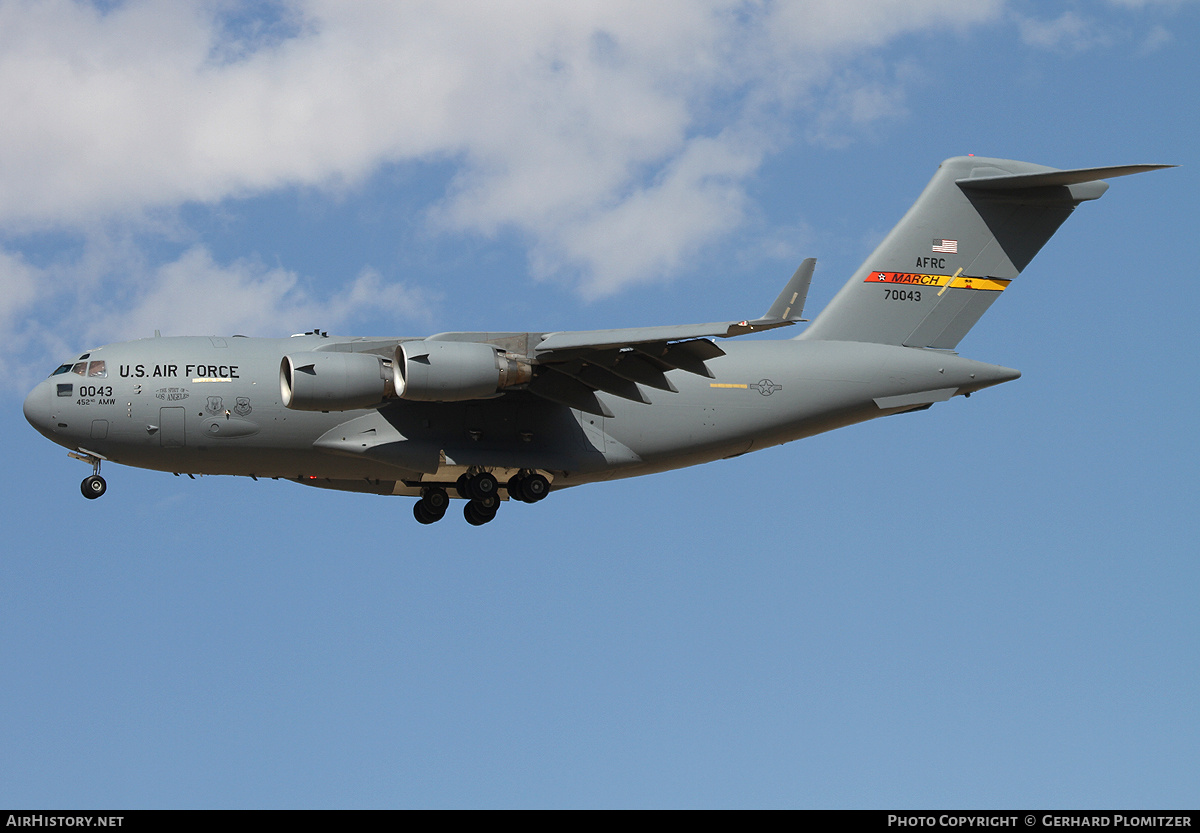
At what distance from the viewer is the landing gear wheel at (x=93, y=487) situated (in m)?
16.8

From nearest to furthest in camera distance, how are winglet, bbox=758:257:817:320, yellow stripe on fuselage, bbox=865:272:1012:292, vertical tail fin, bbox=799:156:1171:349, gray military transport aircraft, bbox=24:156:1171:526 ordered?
1. winglet, bbox=758:257:817:320
2. gray military transport aircraft, bbox=24:156:1171:526
3. vertical tail fin, bbox=799:156:1171:349
4. yellow stripe on fuselage, bbox=865:272:1012:292

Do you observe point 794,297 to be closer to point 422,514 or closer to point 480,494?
point 480,494

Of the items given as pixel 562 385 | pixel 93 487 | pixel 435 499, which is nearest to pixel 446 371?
pixel 562 385

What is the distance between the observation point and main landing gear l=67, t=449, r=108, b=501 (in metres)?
16.7

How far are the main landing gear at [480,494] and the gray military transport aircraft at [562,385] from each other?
3cm

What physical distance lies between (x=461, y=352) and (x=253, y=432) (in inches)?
98.7

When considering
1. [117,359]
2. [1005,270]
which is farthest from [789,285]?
[117,359]

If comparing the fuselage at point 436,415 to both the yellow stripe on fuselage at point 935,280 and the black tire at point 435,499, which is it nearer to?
the black tire at point 435,499

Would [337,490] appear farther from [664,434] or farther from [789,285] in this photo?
[789,285]

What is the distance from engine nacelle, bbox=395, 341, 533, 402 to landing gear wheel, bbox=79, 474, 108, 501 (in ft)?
12.3

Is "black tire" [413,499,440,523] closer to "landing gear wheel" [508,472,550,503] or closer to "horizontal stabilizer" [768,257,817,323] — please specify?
"landing gear wheel" [508,472,550,503]

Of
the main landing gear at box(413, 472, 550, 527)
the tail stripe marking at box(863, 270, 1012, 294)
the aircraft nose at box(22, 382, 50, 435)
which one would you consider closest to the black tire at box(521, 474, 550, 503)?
the main landing gear at box(413, 472, 550, 527)

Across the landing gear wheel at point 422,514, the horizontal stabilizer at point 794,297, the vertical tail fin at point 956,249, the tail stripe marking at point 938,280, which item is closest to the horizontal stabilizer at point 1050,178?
the vertical tail fin at point 956,249
